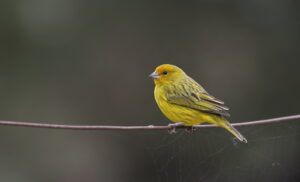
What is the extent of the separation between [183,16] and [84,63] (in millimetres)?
2380

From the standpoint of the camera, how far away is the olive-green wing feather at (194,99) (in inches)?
202

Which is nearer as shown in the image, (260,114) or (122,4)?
(260,114)

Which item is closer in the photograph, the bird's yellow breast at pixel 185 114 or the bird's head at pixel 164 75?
the bird's yellow breast at pixel 185 114

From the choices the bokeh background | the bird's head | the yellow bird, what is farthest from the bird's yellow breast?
the bokeh background

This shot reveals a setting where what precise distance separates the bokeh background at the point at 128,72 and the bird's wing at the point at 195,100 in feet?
12.9

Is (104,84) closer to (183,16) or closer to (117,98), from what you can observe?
(117,98)

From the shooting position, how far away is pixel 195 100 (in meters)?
5.38

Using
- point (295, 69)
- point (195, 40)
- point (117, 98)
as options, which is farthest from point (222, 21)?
point (117, 98)

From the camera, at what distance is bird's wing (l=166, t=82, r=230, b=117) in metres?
5.13

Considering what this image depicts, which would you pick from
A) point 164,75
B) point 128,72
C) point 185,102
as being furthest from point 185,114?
point 128,72

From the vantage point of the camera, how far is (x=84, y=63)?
10672mm

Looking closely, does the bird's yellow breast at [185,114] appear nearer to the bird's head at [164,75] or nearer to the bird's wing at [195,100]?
the bird's wing at [195,100]

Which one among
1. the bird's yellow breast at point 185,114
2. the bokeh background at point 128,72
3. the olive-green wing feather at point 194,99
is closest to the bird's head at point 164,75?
the olive-green wing feather at point 194,99

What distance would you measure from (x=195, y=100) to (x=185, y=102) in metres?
0.11
